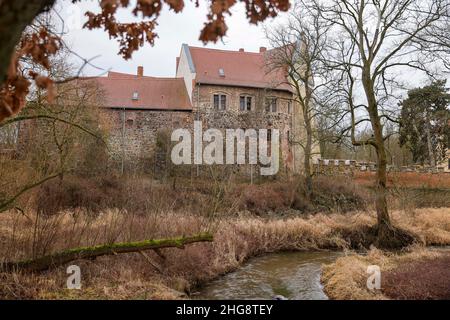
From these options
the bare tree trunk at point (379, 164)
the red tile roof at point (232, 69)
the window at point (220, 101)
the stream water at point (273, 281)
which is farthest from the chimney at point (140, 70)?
the stream water at point (273, 281)

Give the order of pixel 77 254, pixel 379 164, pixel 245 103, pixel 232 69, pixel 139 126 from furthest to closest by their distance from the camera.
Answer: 1. pixel 232 69
2. pixel 245 103
3. pixel 139 126
4. pixel 379 164
5. pixel 77 254

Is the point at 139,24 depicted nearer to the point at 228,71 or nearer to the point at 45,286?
the point at 45,286

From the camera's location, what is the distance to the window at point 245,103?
118 feet

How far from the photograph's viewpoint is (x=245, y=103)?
36125mm

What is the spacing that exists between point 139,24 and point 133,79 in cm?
3299

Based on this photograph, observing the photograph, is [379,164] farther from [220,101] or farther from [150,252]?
[220,101]

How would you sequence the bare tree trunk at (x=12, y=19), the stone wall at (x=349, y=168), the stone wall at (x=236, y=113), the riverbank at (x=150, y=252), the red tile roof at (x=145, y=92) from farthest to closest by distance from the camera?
1. the stone wall at (x=236, y=113)
2. the red tile roof at (x=145, y=92)
3. the stone wall at (x=349, y=168)
4. the riverbank at (x=150, y=252)
5. the bare tree trunk at (x=12, y=19)

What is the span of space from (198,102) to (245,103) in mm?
4326

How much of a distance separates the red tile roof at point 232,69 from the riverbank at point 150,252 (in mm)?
19801

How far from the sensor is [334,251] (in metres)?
16.4

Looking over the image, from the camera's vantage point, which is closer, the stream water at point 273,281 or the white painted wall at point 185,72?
the stream water at point 273,281

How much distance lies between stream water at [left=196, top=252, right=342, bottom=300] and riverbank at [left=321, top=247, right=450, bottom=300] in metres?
0.45

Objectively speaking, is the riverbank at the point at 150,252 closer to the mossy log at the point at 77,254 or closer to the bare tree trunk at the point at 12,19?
the mossy log at the point at 77,254

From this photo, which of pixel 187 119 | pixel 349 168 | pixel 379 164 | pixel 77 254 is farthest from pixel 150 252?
pixel 349 168
